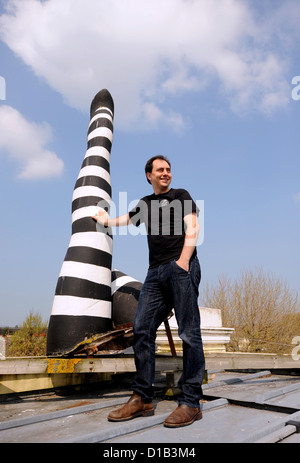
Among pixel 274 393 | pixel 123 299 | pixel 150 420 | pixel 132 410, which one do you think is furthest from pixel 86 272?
pixel 274 393

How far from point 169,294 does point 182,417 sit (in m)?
0.78

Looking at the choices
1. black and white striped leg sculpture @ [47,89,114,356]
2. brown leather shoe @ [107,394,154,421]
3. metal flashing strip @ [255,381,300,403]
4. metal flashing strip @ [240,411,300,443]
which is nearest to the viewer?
metal flashing strip @ [240,411,300,443]

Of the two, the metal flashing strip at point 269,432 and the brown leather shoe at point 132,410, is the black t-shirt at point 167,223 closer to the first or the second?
the brown leather shoe at point 132,410

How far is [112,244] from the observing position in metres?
4.16

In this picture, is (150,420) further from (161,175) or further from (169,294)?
(161,175)

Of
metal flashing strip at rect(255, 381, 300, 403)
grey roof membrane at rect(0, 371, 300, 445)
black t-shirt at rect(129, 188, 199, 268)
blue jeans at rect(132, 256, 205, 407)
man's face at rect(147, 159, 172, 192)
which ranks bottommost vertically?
grey roof membrane at rect(0, 371, 300, 445)

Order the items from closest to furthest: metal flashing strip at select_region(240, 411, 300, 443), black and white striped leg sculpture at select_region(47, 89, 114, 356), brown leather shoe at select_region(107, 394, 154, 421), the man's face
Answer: metal flashing strip at select_region(240, 411, 300, 443) → brown leather shoe at select_region(107, 394, 154, 421) → the man's face → black and white striped leg sculpture at select_region(47, 89, 114, 356)

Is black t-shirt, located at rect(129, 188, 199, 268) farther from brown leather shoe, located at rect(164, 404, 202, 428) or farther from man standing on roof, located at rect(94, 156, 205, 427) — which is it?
brown leather shoe, located at rect(164, 404, 202, 428)

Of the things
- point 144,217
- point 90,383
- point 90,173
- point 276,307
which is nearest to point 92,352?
point 90,383

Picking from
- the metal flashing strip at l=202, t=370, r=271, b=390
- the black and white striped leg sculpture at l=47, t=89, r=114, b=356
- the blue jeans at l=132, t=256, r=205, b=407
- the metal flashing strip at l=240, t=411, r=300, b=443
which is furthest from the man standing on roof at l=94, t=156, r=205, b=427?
the black and white striped leg sculpture at l=47, t=89, r=114, b=356

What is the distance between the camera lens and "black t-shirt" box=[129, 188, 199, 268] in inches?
97.5

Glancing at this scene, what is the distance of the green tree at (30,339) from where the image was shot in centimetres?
763
